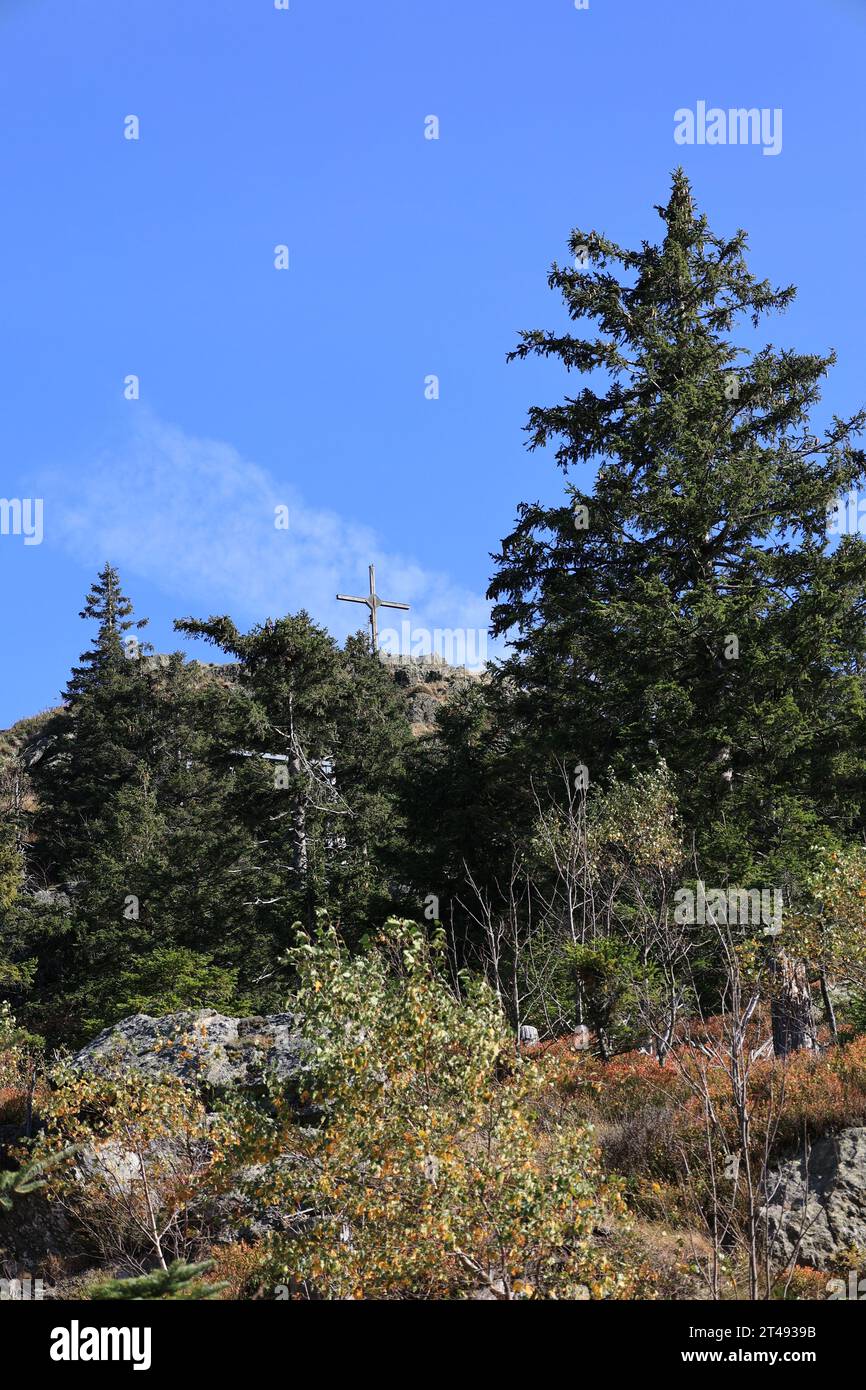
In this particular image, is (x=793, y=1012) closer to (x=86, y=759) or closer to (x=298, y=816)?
(x=298, y=816)

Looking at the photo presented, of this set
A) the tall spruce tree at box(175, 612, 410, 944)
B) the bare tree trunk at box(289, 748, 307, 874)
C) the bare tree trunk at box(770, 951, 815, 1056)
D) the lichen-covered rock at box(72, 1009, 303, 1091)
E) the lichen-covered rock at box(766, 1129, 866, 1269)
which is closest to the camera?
the lichen-covered rock at box(766, 1129, 866, 1269)

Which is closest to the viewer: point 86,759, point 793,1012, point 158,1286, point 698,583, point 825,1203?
point 158,1286

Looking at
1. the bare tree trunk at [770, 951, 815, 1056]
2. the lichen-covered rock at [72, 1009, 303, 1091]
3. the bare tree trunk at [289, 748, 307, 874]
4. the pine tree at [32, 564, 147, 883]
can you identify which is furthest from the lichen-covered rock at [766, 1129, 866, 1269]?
the pine tree at [32, 564, 147, 883]

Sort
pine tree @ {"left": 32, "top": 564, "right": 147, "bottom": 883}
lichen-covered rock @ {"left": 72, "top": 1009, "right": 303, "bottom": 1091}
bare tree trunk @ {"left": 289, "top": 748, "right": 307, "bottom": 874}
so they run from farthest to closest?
pine tree @ {"left": 32, "top": 564, "right": 147, "bottom": 883} < bare tree trunk @ {"left": 289, "top": 748, "right": 307, "bottom": 874} < lichen-covered rock @ {"left": 72, "top": 1009, "right": 303, "bottom": 1091}

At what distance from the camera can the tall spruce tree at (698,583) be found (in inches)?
852

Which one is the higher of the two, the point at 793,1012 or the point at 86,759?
the point at 86,759

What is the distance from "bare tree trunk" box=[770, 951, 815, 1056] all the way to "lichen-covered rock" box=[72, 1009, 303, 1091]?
24.1 feet

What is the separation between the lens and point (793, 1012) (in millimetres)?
16672

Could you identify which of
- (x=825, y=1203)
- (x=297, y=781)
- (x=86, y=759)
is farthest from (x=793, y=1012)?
(x=86, y=759)

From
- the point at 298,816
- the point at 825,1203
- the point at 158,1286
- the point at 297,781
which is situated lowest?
the point at 825,1203

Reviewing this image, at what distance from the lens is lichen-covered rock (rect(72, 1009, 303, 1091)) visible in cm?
1253

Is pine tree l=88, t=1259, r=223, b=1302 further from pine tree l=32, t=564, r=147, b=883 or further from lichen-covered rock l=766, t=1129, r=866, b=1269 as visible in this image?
pine tree l=32, t=564, r=147, b=883

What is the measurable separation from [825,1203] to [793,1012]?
5.46 meters

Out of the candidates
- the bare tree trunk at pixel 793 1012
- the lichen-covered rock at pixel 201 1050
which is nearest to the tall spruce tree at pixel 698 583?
the bare tree trunk at pixel 793 1012
